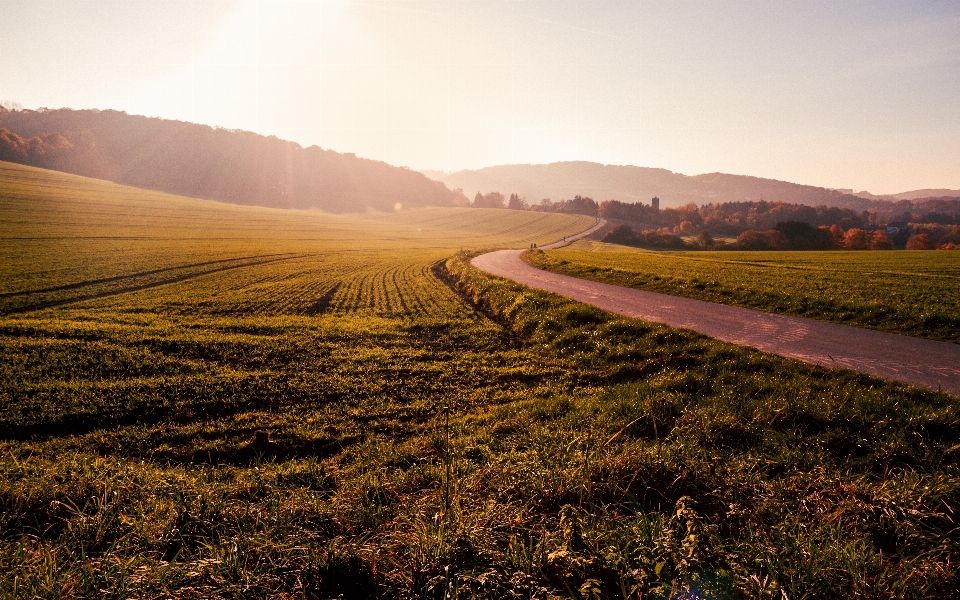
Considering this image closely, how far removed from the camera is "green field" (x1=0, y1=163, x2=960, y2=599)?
3248 millimetres

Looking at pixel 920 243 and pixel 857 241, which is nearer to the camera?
pixel 920 243

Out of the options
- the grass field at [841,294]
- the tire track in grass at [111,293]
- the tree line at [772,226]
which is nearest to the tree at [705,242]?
the tree line at [772,226]

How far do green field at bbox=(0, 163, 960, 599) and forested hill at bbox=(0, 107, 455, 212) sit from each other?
525ft

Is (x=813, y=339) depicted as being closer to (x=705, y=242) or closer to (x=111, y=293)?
(x=111, y=293)

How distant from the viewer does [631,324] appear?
14453mm

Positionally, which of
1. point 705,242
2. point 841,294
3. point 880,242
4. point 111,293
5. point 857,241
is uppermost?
point 857,241

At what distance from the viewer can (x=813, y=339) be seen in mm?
12727

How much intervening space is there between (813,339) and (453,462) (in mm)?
12437

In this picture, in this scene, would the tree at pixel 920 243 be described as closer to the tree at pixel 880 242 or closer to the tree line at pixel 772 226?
the tree line at pixel 772 226

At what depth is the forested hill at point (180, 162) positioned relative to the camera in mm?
141000

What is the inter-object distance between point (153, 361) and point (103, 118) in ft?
828

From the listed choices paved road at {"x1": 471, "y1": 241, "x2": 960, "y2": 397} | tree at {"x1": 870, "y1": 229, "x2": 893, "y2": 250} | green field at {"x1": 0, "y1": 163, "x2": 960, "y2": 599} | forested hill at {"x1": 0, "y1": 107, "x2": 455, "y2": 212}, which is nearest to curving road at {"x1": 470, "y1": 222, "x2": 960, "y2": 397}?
paved road at {"x1": 471, "y1": 241, "x2": 960, "y2": 397}

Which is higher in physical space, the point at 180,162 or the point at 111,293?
the point at 180,162

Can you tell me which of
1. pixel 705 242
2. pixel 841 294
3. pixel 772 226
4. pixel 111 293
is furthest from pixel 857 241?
pixel 111 293
